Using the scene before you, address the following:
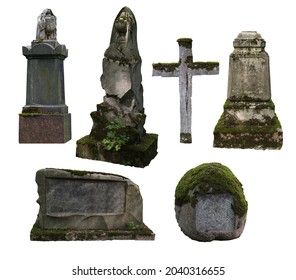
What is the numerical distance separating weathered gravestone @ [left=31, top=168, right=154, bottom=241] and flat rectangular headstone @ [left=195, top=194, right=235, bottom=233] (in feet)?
3.14

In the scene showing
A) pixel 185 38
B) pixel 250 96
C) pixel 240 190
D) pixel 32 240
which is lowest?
pixel 32 240

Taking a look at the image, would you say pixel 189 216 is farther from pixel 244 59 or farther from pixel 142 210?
pixel 244 59

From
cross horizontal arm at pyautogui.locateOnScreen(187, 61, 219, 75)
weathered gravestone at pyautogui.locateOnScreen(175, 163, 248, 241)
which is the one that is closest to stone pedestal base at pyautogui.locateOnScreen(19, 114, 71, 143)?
cross horizontal arm at pyautogui.locateOnScreen(187, 61, 219, 75)

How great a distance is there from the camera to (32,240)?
10.8 m

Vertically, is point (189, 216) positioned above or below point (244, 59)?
below

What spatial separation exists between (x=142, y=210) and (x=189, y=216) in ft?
2.95

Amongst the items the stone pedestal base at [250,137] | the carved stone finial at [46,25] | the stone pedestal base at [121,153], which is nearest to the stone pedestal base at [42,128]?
the stone pedestal base at [121,153]

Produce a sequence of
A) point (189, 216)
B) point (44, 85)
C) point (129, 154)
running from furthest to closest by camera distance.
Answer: point (44, 85)
point (129, 154)
point (189, 216)

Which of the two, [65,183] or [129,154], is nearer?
[65,183]

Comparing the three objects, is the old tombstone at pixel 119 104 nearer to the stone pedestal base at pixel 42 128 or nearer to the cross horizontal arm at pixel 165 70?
the cross horizontal arm at pixel 165 70

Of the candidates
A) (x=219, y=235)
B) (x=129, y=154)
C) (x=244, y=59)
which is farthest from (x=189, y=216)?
(x=244, y=59)

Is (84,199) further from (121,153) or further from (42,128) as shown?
(42,128)

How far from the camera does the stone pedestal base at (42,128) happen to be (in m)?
12.8

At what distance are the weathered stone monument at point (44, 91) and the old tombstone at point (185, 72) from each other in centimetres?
192
